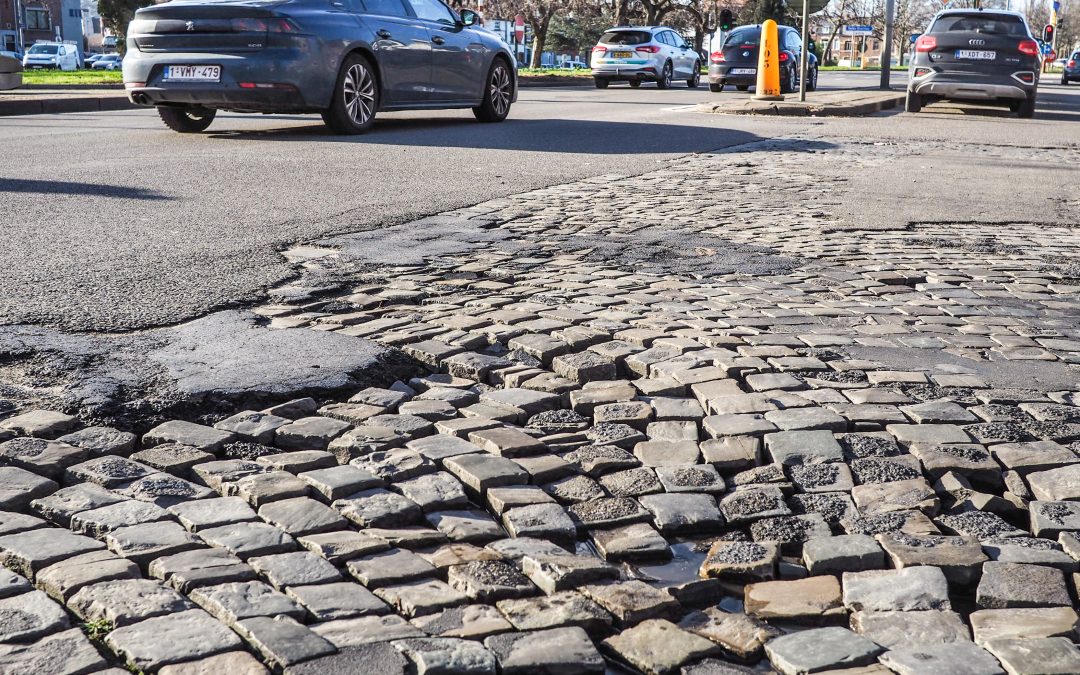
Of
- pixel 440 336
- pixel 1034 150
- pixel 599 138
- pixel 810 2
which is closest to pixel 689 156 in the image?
pixel 599 138

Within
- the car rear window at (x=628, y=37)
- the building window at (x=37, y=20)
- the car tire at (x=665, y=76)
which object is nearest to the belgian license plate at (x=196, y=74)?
the car tire at (x=665, y=76)

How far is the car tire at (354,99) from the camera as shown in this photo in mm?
10742

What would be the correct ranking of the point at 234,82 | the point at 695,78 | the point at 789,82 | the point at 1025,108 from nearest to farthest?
the point at 234,82
the point at 1025,108
the point at 789,82
the point at 695,78

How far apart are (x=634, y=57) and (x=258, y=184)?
78.3ft

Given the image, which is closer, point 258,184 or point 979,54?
point 258,184

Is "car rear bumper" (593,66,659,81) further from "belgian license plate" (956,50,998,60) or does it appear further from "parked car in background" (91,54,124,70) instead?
"parked car in background" (91,54,124,70)

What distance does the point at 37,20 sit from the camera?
299 feet

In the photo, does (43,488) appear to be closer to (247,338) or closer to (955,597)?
(247,338)

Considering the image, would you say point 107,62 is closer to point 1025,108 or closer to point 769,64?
point 769,64

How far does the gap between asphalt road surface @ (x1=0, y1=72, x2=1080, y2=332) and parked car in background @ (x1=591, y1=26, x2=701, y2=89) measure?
1544cm

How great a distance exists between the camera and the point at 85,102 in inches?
655

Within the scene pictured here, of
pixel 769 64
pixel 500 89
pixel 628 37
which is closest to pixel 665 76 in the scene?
pixel 628 37

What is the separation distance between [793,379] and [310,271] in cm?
216

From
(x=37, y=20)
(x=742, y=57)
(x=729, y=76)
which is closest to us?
(x=742, y=57)
